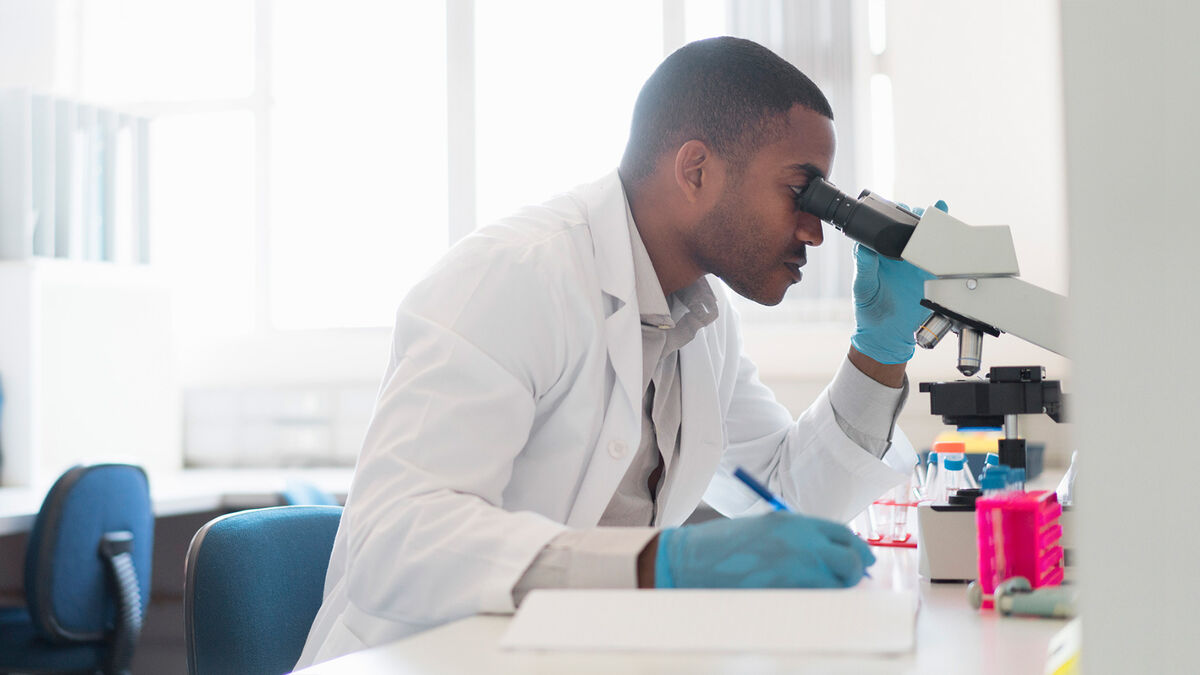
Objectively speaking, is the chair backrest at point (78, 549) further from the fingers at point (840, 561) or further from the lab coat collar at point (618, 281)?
the fingers at point (840, 561)

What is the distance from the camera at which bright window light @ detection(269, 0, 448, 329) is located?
3725mm

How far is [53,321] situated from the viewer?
10.3ft

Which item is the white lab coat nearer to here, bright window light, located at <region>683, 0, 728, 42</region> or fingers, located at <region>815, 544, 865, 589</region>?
fingers, located at <region>815, 544, 865, 589</region>

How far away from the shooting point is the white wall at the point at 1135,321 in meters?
0.32

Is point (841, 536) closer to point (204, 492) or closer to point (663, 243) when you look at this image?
point (663, 243)

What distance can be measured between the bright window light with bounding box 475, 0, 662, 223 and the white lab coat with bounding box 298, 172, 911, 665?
2163 mm

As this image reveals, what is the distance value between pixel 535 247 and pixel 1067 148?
91cm

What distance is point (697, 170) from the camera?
4.55 feet

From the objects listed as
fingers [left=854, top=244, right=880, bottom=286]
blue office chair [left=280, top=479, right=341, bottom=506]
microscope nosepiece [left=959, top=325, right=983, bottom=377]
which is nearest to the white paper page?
microscope nosepiece [left=959, top=325, right=983, bottom=377]

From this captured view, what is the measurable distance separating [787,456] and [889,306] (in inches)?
12.1

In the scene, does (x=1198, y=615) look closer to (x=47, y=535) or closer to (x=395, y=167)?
(x=47, y=535)

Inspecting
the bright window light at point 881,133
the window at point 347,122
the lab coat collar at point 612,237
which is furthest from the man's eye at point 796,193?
the window at point 347,122

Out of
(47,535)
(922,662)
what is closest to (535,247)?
(922,662)

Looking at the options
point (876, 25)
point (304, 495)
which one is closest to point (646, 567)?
point (304, 495)
